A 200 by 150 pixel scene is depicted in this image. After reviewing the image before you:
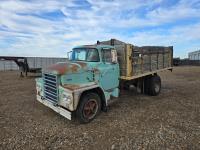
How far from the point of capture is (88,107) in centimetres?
601

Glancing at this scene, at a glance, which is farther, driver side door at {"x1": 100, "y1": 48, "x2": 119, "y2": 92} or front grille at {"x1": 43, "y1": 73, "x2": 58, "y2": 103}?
driver side door at {"x1": 100, "y1": 48, "x2": 119, "y2": 92}

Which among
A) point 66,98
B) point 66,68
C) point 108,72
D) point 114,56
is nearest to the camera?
point 66,98

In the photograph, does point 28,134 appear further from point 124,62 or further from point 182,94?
point 182,94

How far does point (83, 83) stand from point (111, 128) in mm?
1550

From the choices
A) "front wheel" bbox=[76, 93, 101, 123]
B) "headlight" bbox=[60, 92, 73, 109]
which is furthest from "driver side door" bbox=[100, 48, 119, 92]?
"headlight" bbox=[60, 92, 73, 109]

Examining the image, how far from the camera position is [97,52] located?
667 cm

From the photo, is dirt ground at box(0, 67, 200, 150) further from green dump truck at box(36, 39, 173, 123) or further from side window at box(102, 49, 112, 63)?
side window at box(102, 49, 112, 63)

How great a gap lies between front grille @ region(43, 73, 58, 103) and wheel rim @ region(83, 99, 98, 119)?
919mm

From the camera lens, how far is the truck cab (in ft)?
18.3

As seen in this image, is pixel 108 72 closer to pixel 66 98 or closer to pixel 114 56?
pixel 114 56

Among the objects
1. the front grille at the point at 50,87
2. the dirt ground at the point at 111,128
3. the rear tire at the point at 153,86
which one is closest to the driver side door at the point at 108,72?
Answer: the dirt ground at the point at 111,128

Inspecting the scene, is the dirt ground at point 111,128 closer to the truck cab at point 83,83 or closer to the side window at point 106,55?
the truck cab at point 83,83

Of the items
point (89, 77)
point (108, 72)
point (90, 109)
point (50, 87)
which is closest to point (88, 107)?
point (90, 109)

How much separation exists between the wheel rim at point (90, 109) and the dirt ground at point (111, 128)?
0.25 metres
